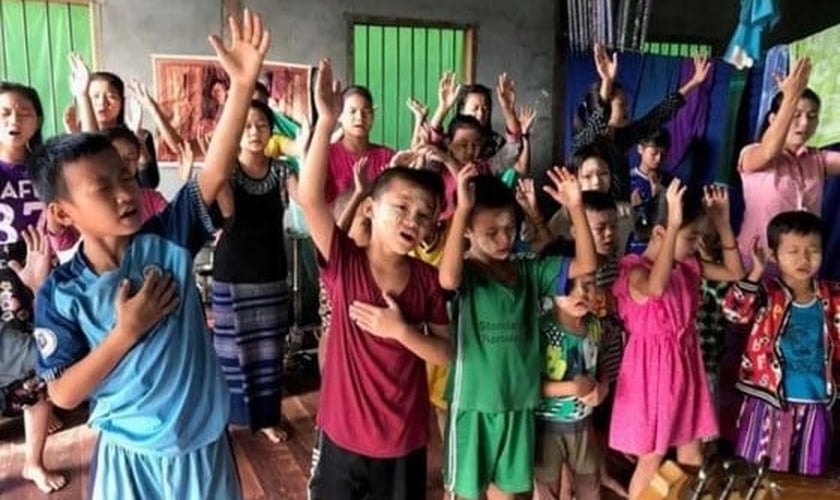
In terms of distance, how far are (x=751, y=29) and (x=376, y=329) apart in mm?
4217

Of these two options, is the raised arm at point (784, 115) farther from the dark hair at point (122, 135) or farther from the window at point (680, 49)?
the window at point (680, 49)

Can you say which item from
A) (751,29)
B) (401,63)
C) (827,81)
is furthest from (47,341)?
(751,29)

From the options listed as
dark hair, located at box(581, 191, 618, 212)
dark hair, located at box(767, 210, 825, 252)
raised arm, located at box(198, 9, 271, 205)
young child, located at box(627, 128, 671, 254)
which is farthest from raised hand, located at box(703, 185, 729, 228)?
raised arm, located at box(198, 9, 271, 205)

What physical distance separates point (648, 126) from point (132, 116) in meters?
2.95

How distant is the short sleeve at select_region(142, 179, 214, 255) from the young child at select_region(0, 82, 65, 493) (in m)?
1.20

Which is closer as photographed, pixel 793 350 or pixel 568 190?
pixel 568 190

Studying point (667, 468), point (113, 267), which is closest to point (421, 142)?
point (113, 267)

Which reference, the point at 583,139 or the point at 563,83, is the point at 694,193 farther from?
the point at 563,83

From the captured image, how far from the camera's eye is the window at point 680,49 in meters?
5.96

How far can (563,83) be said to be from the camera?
5465 millimetres

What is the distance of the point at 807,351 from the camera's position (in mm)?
2277

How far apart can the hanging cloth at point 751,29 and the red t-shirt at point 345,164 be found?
3.00 meters

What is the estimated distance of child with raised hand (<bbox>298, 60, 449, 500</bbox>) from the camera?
1.70 meters

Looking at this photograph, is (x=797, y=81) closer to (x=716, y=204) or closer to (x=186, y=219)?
(x=716, y=204)
